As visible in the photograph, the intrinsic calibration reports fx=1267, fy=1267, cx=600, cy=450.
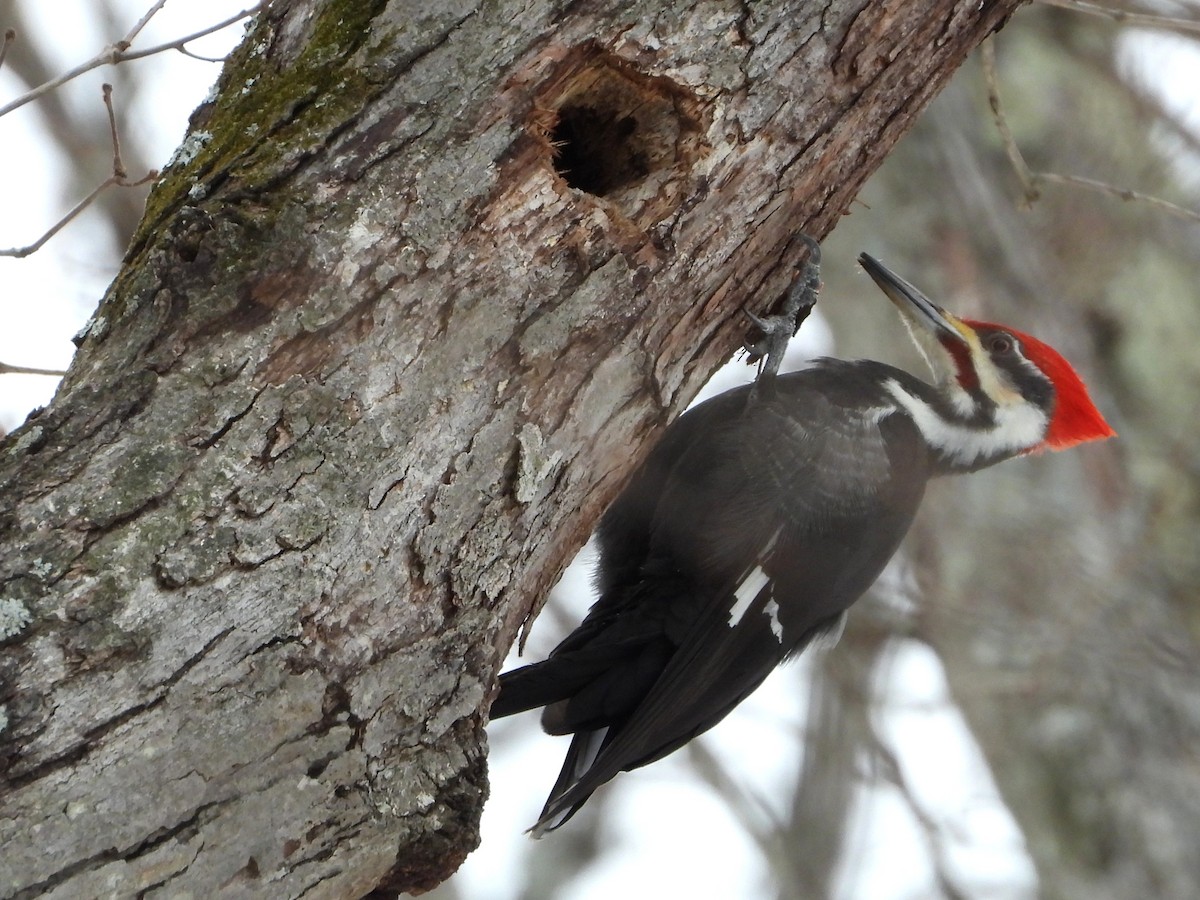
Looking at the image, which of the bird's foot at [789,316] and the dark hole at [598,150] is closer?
the dark hole at [598,150]

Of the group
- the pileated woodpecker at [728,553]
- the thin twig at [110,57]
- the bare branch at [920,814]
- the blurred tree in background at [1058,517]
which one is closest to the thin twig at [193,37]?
the thin twig at [110,57]

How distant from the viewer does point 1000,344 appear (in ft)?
11.4

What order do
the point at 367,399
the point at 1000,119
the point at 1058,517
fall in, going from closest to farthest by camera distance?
the point at 367,399
the point at 1000,119
the point at 1058,517

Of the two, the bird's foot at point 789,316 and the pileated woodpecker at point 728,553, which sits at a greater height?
the bird's foot at point 789,316

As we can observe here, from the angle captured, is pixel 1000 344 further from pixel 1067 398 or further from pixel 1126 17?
pixel 1126 17

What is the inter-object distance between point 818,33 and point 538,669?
1377mm

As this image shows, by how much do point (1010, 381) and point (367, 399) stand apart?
2.19 meters

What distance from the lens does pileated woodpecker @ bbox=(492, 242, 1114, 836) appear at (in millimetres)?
2832

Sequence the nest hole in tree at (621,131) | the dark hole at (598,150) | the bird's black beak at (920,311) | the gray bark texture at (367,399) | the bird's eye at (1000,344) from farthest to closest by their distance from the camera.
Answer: the bird's eye at (1000,344) → the bird's black beak at (920,311) → the dark hole at (598,150) → the nest hole in tree at (621,131) → the gray bark texture at (367,399)

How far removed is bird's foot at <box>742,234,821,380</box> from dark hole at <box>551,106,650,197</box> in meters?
0.35

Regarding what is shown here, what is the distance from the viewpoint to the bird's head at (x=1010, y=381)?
342cm

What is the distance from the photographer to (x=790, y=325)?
8.49ft

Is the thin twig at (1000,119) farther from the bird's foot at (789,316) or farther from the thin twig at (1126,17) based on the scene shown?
the bird's foot at (789,316)

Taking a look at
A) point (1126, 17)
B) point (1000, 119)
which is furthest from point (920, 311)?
point (1126, 17)
